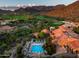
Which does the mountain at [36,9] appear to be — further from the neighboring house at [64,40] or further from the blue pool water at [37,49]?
the blue pool water at [37,49]

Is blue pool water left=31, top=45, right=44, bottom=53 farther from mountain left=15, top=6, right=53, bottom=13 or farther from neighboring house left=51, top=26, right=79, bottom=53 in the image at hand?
mountain left=15, top=6, right=53, bottom=13

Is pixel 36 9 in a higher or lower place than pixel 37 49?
higher

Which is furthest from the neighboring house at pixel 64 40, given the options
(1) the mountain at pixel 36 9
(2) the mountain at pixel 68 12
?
(1) the mountain at pixel 36 9

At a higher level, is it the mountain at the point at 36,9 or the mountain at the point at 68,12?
the mountain at the point at 36,9

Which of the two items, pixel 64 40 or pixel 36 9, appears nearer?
pixel 64 40

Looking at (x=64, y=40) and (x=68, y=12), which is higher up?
(x=68, y=12)

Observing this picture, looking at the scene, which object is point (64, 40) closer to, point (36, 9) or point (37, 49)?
point (37, 49)

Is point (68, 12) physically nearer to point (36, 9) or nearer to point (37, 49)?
point (36, 9)

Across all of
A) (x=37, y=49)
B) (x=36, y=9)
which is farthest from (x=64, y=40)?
(x=36, y=9)

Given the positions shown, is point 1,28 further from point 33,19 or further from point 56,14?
point 56,14

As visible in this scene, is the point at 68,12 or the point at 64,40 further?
the point at 68,12
